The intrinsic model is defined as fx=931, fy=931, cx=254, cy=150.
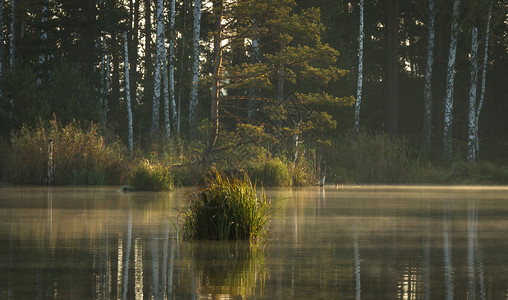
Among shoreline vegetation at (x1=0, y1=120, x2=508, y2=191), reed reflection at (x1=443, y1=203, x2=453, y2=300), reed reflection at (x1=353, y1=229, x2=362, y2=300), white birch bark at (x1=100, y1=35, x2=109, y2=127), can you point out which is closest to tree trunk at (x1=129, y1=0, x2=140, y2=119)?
white birch bark at (x1=100, y1=35, x2=109, y2=127)

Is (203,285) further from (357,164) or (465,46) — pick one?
(465,46)

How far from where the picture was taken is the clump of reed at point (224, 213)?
14336 mm

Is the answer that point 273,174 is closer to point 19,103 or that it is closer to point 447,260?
point 19,103

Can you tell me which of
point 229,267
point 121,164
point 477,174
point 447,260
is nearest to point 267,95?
point 477,174

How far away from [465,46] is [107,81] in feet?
83.8

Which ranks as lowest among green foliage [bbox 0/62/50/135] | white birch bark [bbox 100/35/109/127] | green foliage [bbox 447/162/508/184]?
green foliage [bbox 447/162/508/184]

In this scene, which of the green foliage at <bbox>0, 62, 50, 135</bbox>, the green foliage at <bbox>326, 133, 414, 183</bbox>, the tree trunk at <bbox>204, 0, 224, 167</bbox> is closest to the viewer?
the tree trunk at <bbox>204, 0, 224, 167</bbox>

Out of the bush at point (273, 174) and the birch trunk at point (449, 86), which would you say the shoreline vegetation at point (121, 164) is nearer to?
the bush at point (273, 174)

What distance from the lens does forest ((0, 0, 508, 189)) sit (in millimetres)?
36094

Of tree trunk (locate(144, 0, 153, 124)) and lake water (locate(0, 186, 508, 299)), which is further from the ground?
tree trunk (locate(144, 0, 153, 124))

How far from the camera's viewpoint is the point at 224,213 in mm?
14297

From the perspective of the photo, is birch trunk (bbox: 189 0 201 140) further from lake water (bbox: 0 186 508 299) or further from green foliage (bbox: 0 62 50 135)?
lake water (bbox: 0 186 508 299)

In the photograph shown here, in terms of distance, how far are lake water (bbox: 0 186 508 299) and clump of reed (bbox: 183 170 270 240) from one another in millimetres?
382

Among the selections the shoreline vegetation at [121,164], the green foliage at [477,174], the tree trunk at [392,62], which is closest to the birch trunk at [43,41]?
the shoreline vegetation at [121,164]
